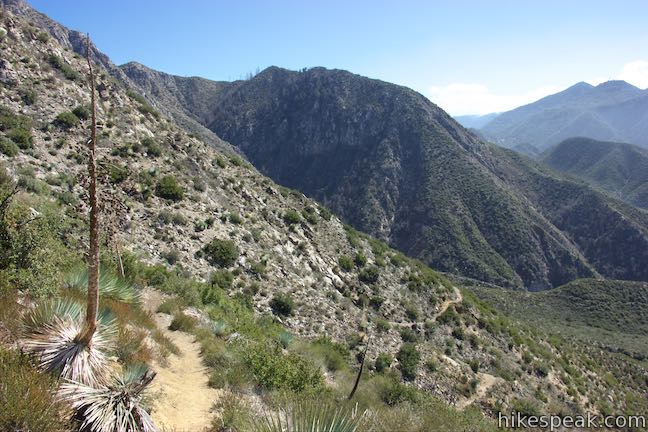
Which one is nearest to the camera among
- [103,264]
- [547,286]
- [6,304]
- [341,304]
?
[6,304]

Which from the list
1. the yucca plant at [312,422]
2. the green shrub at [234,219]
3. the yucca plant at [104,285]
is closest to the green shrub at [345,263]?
the green shrub at [234,219]

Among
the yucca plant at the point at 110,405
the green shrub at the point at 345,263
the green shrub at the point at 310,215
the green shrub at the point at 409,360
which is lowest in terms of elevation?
the green shrub at the point at 409,360

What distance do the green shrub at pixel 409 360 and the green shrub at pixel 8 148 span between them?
65.3ft

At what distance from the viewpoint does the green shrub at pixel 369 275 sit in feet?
84.3

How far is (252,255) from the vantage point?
67.5 ft

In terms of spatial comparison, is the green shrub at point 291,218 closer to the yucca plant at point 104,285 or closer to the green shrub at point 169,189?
the green shrub at point 169,189

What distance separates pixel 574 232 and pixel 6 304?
126104mm

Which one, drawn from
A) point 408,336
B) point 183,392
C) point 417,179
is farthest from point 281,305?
point 417,179

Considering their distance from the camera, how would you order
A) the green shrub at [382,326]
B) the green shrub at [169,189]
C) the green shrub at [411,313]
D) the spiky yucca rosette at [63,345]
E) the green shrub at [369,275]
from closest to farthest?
the spiky yucca rosette at [63,345], the green shrub at [169,189], the green shrub at [382,326], the green shrub at [411,313], the green shrub at [369,275]

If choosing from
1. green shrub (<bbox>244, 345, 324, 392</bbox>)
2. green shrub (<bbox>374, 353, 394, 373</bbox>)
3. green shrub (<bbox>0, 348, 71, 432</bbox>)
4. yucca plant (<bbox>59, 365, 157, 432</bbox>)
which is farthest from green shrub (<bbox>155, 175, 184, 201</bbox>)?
green shrub (<bbox>0, 348, 71, 432</bbox>)

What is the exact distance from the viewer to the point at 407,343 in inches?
828

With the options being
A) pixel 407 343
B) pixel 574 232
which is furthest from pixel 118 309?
pixel 574 232

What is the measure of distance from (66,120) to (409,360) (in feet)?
70.5

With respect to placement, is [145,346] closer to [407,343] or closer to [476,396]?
[407,343]
